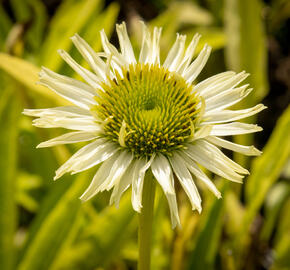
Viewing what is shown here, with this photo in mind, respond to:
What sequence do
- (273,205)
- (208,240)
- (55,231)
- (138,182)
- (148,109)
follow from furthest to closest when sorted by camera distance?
(273,205) < (208,240) < (55,231) < (148,109) < (138,182)

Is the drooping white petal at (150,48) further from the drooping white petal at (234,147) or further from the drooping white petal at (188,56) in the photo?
the drooping white petal at (234,147)

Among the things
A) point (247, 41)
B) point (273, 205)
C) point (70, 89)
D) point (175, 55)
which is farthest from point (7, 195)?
point (247, 41)

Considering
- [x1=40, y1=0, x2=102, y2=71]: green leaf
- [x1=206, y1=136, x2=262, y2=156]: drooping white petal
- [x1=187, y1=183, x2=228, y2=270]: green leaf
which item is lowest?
[x1=187, y1=183, x2=228, y2=270]: green leaf

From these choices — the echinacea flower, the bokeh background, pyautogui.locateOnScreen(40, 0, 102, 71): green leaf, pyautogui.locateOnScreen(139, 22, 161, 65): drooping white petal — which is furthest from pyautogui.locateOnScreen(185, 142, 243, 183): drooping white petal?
pyautogui.locateOnScreen(40, 0, 102, 71): green leaf

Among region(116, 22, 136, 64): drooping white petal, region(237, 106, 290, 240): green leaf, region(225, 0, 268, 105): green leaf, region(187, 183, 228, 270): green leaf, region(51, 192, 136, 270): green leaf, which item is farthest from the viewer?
region(225, 0, 268, 105): green leaf

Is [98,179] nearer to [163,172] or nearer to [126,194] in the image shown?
[163,172]

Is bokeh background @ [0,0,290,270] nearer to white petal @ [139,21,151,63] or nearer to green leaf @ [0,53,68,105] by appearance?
green leaf @ [0,53,68,105]

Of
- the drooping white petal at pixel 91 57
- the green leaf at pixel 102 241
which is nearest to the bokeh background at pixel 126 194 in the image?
the green leaf at pixel 102 241
